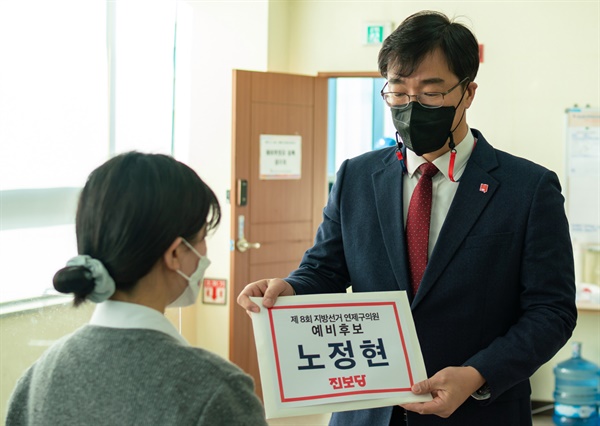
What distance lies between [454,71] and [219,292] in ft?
10.9

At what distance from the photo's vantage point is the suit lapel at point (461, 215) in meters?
1.55

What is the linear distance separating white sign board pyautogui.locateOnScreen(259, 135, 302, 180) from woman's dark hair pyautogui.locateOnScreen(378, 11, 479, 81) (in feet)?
9.34

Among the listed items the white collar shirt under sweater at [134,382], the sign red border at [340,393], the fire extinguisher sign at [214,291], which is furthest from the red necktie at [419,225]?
the fire extinguisher sign at [214,291]

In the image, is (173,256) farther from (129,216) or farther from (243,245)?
(243,245)

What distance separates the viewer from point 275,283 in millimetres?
1510

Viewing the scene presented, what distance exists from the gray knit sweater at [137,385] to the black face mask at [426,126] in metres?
0.79

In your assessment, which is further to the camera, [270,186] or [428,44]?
[270,186]

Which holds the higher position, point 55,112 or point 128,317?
point 55,112

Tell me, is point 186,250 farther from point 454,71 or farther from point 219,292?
point 219,292

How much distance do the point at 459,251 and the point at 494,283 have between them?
0.10 meters

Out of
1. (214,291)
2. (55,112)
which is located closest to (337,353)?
(55,112)

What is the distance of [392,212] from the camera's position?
1643mm

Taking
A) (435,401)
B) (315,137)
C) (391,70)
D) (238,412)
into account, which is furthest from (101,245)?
(315,137)

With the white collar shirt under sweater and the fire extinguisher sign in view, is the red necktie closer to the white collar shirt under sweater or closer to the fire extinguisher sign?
the white collar shirt under sweater
